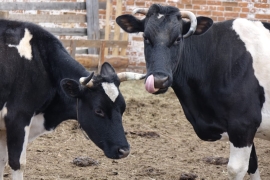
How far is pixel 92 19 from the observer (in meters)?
12.1

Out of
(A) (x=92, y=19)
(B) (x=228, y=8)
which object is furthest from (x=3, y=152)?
(B) (x=228, y=8)

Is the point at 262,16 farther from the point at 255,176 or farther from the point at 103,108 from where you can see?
the point at 103,108

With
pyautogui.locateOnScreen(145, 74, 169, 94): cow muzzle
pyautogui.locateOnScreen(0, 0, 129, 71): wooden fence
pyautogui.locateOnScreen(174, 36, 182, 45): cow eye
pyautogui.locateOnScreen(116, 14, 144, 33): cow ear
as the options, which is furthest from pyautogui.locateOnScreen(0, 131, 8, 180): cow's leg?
pyautogui.locateOnScreen(0, 0, 129, 71): wooden fence

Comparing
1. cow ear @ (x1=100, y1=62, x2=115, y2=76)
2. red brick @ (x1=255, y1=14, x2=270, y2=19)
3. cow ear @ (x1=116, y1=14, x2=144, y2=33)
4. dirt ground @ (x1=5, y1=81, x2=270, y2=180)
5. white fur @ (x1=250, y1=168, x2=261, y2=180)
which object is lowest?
dirt ground @ (x1=5, y1=81, x2=270, y2=180)

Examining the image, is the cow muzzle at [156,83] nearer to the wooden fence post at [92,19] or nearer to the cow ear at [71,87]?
the cow ear at [71,87]

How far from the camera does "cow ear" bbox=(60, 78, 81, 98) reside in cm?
565

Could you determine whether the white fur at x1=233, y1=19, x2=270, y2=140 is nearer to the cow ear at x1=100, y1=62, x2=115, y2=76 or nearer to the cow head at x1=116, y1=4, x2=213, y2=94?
the cow head at x1=116, y1=4, x2=213, y2=94

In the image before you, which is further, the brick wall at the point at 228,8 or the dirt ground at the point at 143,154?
the brick wall at the point at 228,8

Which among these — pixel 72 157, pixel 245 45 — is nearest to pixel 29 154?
pixel 72 157

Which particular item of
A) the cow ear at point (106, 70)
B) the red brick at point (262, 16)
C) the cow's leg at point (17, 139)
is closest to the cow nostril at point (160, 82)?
the cow ear at point (106, 70)

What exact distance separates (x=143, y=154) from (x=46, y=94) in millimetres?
1979

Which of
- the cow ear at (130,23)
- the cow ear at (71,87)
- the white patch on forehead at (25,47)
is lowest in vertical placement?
the cow ear at (71,87)

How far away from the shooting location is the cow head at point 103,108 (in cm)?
562

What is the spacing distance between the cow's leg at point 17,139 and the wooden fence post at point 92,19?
648cm
